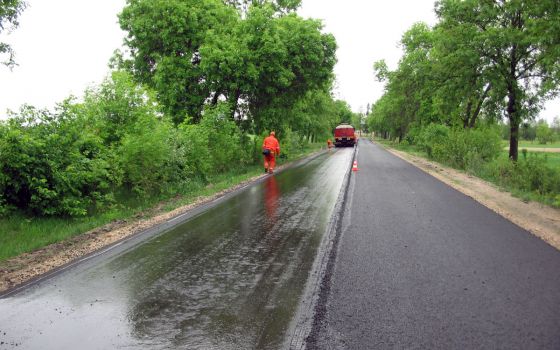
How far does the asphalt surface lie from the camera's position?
3727 millimetres

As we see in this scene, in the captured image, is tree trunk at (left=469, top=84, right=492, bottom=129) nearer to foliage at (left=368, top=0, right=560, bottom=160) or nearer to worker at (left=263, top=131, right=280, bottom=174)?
foliage at (left=368, top=0, right=560, bottom=160)

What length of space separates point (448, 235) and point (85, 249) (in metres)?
6.63

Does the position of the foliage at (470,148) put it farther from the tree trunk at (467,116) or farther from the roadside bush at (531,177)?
the tree trunk at (467,116)

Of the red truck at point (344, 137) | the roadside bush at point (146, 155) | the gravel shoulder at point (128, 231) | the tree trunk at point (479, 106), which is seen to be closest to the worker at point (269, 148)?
the gravel shoulder at point (128, 231)

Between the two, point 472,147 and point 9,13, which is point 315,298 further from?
point 472,147

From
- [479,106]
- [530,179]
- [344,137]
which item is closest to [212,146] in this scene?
[530,179]

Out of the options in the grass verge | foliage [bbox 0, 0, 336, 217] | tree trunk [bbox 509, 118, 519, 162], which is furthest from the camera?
tree trunk [bbox 509, 118, 519, 162]

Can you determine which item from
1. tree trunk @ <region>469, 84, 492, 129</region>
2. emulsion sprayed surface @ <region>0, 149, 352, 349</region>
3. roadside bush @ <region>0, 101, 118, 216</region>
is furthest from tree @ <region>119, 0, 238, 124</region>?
tree trunk @ <region>469, 84, 492, 129</region>

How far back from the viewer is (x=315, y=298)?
4.62 meters

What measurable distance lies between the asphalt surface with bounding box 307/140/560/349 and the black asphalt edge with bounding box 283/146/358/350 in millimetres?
51

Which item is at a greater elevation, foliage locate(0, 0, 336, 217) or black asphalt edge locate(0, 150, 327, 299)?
foliage locate(0, 0, 336, 217)

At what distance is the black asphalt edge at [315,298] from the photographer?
3727 millimetres

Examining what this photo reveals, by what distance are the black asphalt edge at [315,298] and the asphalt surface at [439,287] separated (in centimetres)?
5

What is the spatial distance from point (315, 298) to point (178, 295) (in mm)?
1631
